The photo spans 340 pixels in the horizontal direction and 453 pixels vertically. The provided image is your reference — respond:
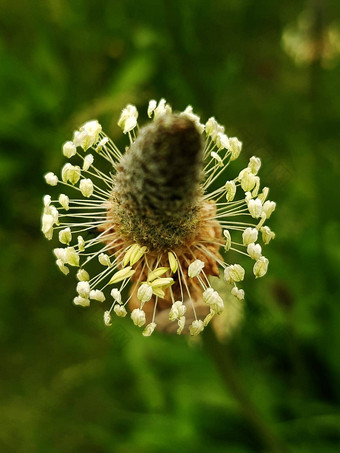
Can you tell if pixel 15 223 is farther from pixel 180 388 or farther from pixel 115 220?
pixel 115 220

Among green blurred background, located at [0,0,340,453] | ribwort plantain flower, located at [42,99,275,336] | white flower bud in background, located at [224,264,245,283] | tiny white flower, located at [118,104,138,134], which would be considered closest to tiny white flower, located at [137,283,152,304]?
ribwort plantain flower, located at [42,99,275,336]

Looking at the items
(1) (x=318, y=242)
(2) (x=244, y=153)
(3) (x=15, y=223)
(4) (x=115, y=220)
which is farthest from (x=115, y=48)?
(4) (x=115, y=220)

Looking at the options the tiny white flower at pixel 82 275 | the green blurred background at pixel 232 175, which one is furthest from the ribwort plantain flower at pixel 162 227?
the green blurred background at pixel 232 175

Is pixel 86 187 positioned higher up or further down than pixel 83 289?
higher up

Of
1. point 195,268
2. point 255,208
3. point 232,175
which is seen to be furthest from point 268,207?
point 232,175

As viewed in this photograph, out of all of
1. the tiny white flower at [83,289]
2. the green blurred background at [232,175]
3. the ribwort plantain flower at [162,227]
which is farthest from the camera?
the green blurred background at [232,175]

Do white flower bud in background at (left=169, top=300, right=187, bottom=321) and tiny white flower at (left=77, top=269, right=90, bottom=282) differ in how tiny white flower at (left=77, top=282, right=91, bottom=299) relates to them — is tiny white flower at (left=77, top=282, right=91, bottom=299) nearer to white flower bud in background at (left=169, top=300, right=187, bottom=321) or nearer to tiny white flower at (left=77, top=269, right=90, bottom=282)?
tiny white flower at (left=77, top=269, right=90, bottom=282)

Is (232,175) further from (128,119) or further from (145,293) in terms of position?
(145,293)

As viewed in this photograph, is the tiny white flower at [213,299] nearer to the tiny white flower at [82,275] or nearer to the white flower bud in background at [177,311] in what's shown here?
the white flower bud in background at [177,311]
